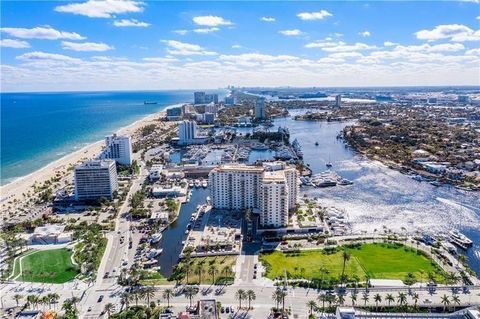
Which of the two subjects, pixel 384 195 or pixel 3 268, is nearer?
pixel 3 268

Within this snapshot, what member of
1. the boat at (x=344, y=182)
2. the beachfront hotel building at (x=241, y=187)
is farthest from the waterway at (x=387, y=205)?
the beachfront hotel building at (x=241, y=187)

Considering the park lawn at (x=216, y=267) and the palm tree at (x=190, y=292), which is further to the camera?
the park lawn at (x=216, y=267)

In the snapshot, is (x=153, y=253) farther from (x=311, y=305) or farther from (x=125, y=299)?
(x=311, y=305)

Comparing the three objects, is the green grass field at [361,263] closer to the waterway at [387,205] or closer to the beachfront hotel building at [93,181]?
the waterway at [387,205]

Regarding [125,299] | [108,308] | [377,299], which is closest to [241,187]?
[125,299]

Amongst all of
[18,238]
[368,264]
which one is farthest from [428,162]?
[18,238]

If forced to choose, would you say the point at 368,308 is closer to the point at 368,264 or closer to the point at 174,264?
the point at 368,264
